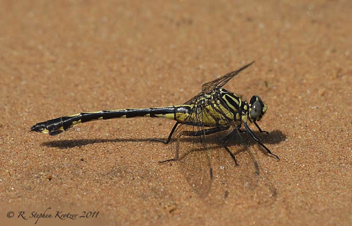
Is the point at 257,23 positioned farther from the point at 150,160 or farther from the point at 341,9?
the point at 150,160

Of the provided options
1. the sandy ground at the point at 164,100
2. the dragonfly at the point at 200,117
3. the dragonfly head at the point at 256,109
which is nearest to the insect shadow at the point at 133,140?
the sandy ground at the point at 164,100

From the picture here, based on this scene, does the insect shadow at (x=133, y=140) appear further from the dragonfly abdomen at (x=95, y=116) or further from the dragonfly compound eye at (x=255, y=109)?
the dragonfly compound eye at (x=255, y=109)

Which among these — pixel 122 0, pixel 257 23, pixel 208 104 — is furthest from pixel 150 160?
pixel 122 0

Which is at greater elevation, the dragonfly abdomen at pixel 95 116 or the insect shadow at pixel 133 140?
the dragonfly abdomen at pixel 95 116

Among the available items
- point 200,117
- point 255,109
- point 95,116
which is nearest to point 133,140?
point 95,116

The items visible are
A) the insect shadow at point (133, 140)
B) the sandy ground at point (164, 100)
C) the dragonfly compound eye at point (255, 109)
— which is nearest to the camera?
the sandy ground at point (164, 100)

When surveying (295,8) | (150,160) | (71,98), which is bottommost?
(150,160)

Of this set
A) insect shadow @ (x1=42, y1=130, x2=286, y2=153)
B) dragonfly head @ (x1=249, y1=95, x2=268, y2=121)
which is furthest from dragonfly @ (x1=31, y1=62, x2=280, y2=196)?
insect shadow @ (x1=42, y1=130, x2=286, y2=153)

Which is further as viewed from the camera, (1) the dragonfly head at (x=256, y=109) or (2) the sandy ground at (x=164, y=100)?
(1) the dragonfly head at (x=256, y=109)
